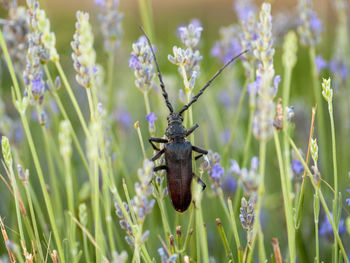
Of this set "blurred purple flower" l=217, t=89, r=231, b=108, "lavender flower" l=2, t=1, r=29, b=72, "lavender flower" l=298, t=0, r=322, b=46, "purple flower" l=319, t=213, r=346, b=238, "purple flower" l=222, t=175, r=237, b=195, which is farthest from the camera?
"blurred purple flower" l=217, t=89, r=231, b=108

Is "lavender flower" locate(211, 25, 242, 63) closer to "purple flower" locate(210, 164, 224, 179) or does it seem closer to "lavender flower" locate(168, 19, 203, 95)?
"lavender flower" locate(168, 19, 203, 95)

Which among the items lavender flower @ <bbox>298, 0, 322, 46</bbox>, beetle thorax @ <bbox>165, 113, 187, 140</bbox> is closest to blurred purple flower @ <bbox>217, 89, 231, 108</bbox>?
lavender flower @ <bbox>298, 0, 322, 46</bbox>

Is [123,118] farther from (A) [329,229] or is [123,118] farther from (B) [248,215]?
(B) [248,215]

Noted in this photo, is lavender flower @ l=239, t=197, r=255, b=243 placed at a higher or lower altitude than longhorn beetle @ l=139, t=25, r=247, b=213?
lower

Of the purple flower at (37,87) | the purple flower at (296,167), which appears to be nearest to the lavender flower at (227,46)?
the purple flower at (296,167)

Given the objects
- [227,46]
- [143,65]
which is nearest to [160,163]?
[143,65]

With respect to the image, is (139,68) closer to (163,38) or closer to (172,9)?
(163,38)

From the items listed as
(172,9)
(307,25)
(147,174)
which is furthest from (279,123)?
(172,9)
